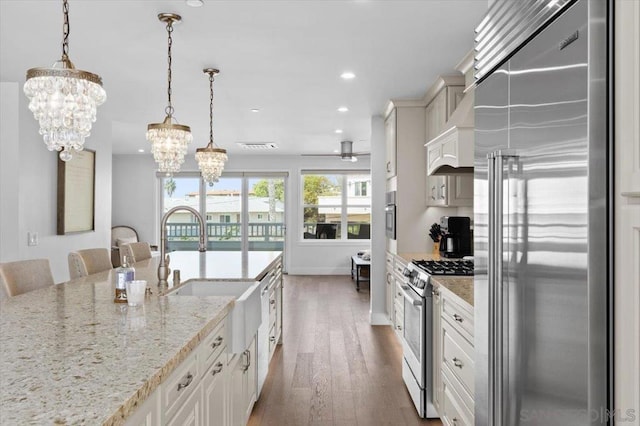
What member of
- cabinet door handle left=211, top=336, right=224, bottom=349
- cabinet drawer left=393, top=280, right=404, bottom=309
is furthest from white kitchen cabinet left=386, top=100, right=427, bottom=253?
cabinet door handle left=211, top=336, right=224, bottom=349

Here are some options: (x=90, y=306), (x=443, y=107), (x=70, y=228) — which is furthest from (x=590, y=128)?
(x=70, y=228)

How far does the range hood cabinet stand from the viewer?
9.42 ft

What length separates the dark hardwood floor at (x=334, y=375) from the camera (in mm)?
2988

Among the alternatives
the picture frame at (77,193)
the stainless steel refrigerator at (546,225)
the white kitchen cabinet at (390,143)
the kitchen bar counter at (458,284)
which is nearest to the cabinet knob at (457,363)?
the kitchen bar counter at (458,284)

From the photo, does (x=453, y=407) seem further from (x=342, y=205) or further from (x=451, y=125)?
(x=342, y=205)

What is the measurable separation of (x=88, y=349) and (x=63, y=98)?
1.15m

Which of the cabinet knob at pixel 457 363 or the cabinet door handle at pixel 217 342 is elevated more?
the cabinet door handle at pixel 217 342

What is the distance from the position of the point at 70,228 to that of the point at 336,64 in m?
3.48

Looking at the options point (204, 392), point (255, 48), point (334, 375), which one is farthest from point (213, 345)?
point (255, 48)

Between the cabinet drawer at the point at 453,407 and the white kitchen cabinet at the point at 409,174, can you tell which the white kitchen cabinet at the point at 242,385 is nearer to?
the cabinet drawer at the point at 453,407

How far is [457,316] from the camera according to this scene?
2.32m

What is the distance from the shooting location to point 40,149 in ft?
15.5

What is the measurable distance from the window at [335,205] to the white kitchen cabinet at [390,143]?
406 cm

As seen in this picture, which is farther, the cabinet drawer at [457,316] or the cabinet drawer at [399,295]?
the cabinet drawer at [399,295]
